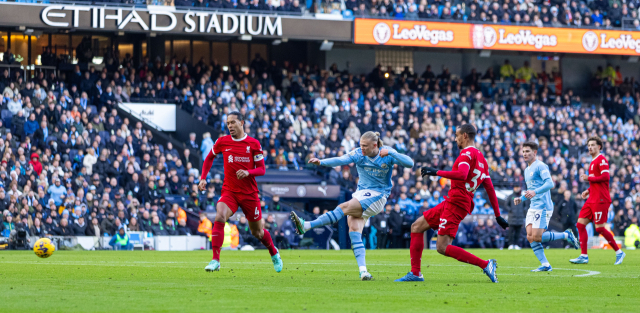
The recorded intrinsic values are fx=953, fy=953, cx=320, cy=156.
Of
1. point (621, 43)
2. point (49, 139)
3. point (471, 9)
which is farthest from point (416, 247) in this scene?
point (621, 43)

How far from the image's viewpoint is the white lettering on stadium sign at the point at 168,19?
105 ft

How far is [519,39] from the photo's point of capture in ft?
127

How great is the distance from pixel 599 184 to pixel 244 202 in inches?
297

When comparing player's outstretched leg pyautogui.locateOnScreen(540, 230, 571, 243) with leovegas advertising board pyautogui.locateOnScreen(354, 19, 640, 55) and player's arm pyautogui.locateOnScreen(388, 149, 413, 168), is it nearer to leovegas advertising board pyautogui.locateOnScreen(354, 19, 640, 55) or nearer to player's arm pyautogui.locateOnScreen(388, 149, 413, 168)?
player's arm pyautogui.locateOnScreen(388, 149, 413, 168)

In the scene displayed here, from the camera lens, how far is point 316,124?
3388 centimetres

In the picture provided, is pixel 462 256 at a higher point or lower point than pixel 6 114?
lower

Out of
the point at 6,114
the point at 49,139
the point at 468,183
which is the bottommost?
the point at 468,183

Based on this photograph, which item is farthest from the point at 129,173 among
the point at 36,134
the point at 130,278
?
the point at 130,278

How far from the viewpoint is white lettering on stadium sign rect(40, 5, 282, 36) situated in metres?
31.9

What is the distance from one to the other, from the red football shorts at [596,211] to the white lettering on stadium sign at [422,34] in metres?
20.8

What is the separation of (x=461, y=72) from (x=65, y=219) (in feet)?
76.9

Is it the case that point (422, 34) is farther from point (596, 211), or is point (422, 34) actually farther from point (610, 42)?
point (596, 211)

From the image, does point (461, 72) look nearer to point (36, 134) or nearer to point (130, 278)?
point (36, 134)

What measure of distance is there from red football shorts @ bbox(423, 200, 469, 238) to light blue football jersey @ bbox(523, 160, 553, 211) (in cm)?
339
